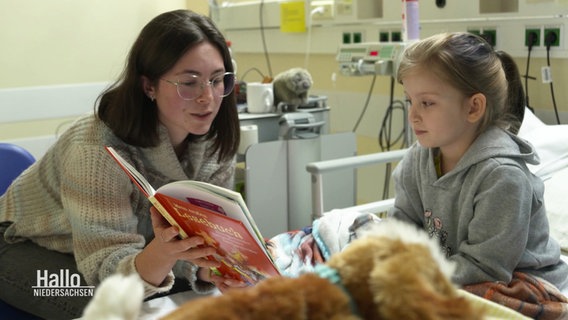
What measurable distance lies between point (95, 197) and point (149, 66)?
0.38 m

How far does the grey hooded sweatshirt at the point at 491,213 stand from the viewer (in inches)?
55.2

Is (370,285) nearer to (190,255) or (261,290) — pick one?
(261,290)

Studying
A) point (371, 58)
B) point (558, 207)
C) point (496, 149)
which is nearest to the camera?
point (496, 149)

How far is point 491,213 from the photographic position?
141 centimetres

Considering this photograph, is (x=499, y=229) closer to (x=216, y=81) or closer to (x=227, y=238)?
(x=227, y=238)

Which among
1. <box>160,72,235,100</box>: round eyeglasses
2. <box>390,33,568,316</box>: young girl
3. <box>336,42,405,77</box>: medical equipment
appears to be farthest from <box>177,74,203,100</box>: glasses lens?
<box>336,42,405,77</box>: medical equipment

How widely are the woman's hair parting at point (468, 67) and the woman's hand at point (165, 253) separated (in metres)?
0.66

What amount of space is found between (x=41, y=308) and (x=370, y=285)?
1415 millimetres

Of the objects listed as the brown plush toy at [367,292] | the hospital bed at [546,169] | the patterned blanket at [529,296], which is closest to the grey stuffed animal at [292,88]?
the hospital bed at [546,169]

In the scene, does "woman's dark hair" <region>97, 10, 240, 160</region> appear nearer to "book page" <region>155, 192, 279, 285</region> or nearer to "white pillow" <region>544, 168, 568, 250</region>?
"book page" <region>155, 192, 279, 285</region>
